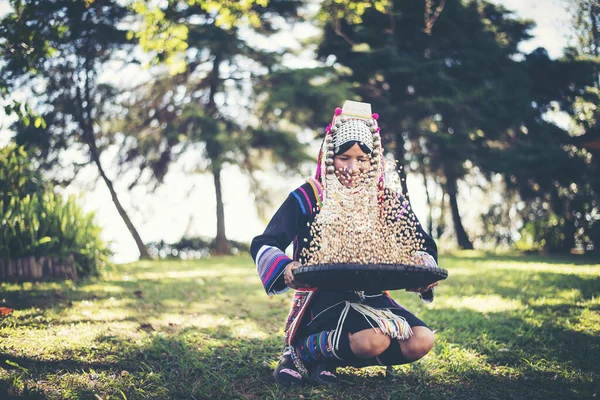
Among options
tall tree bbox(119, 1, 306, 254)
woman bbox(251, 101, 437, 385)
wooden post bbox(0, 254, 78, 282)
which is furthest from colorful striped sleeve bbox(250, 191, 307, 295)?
tall tree bbox(119, 1, 306, 254)

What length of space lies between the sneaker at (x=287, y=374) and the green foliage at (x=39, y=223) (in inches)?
188

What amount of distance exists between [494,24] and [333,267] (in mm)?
18688

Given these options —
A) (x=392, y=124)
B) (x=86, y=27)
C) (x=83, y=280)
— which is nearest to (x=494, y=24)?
(x=392, y=124)

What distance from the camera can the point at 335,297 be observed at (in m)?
2.57

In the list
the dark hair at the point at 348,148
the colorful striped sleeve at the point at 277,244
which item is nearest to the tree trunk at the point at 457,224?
the dark hair at the point at 348,148

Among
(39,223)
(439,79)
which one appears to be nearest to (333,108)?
(439,79)

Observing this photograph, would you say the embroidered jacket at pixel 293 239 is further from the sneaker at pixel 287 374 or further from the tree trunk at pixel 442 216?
the tree trunk at pixel 442 216

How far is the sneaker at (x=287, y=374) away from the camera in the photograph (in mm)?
2531

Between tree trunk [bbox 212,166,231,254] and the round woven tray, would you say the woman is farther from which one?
tree trunk [bbox 212,166,231,254]

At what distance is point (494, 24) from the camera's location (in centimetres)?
1741

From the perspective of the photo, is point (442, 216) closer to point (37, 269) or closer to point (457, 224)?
point (457, 224)

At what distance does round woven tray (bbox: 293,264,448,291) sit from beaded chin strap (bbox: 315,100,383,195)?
667mm

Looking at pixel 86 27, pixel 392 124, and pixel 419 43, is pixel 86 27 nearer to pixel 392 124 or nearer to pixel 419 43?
pixel 392 124

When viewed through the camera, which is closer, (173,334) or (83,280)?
(173,334)
